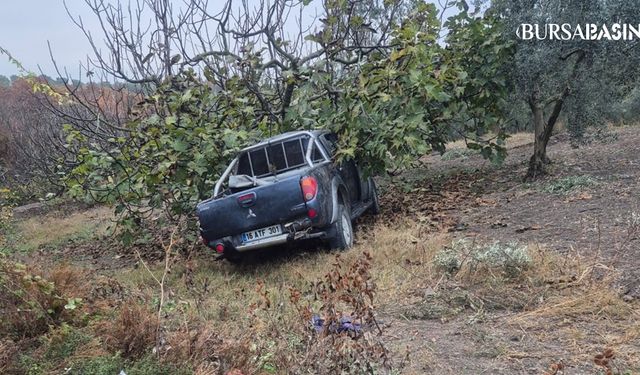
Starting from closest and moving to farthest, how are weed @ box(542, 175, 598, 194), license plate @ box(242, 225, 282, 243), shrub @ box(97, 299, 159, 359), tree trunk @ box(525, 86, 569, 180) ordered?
shrub @ box(97, 299, 159, 359) → license plate @ box(242, 225, 282, 243) → weed @ box(542, 175, 598, 194) → tree trunk @ box(525, 86, 569, 180)

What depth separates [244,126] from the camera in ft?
26.7

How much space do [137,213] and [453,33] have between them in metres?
6.72

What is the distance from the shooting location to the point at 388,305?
4.28 meters

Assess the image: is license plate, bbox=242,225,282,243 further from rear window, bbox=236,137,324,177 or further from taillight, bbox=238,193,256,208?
rear window, bbox=236,137,324,177

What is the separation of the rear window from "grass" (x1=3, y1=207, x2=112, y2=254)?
523 cm

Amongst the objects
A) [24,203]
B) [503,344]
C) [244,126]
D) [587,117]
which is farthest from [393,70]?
[24,203]

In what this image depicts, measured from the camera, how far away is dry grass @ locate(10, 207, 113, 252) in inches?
455

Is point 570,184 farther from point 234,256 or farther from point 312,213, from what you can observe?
point 234,256

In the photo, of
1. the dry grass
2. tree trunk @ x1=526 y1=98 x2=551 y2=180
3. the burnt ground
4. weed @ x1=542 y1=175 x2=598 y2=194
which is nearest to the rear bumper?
the burnt ground

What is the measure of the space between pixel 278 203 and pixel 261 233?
0.44 meters

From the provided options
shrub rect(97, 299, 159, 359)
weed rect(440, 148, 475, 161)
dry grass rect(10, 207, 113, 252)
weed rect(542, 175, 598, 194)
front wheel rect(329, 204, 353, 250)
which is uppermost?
shrub rect(97, 299, 159, 359)

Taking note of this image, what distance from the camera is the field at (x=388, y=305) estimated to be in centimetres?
297

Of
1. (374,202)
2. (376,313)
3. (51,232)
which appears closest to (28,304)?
(376,313)

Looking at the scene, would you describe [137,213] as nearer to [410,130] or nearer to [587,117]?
[410,130]
